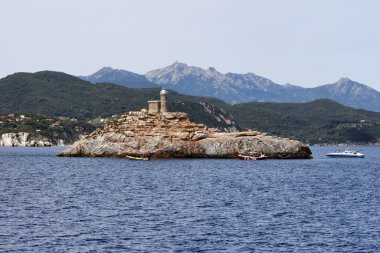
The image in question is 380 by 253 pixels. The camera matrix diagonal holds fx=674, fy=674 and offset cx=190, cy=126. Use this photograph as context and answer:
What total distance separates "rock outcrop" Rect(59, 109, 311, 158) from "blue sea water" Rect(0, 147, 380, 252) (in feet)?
168

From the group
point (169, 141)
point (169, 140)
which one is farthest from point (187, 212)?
point (169, 140)

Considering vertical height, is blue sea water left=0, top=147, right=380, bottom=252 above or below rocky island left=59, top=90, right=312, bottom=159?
below

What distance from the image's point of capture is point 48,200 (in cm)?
9156

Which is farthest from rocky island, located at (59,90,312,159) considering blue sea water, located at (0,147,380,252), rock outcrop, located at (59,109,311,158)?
blue sea water, located at (0,147,380,252)

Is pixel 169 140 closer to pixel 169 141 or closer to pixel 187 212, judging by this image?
pixel 169 141

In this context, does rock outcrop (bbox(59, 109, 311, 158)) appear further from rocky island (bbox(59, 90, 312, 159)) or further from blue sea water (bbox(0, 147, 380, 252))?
blue sea water (bbox(0, 147, 380, 252))

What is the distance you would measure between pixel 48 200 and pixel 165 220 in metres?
23.1

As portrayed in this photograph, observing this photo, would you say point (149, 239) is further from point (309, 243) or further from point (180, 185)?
point (180, 185)

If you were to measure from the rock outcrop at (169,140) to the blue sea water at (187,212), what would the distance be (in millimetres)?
51309

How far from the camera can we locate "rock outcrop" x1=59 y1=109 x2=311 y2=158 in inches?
7559

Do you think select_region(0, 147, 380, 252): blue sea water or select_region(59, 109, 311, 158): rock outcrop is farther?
select_region(59, 109, 311, 158): rock outcrop

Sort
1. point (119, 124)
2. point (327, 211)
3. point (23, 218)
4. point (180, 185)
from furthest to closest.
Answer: point (119, 124), point (180, 185), point (327, 211), point (23, 218)

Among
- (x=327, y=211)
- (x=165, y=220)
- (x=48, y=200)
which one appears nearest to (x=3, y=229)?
(x=165, y=220)

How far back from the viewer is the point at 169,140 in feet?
632
